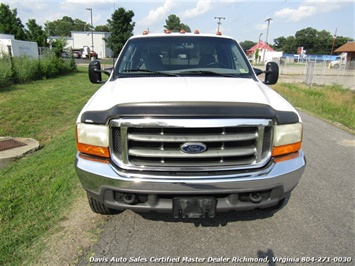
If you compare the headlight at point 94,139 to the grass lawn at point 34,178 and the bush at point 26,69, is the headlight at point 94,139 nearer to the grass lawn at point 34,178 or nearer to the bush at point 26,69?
the grass lawn at point 34,178

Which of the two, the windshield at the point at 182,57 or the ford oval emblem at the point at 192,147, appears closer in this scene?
the ford oval emblem at the point at 192,147

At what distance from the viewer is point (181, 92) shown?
2.50m

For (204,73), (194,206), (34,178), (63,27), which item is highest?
(63,27)

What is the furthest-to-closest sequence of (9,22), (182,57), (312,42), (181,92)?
(312,42) → (9,22) → (182,57) → (181,92)

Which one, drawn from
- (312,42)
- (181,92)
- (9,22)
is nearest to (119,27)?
(9,22)

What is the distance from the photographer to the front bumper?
7.25 ft

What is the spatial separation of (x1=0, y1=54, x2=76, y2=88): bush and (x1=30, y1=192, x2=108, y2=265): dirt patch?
11224mm

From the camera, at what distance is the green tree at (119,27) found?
3681cm

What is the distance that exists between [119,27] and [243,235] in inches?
1528

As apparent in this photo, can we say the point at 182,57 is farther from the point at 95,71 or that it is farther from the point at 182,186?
the point at 182,186

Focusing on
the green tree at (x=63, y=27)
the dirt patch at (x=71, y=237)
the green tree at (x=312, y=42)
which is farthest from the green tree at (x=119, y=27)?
the green tree at (x=312, y=42)

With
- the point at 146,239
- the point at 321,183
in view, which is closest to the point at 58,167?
the point at 146,239

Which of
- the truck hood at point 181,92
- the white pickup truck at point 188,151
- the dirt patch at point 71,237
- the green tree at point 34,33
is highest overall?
the green tree at point 34,33

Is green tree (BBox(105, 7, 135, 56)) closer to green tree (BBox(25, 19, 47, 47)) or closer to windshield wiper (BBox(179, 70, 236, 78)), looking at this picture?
green tree (BBox(25, 19, 47, 47))
